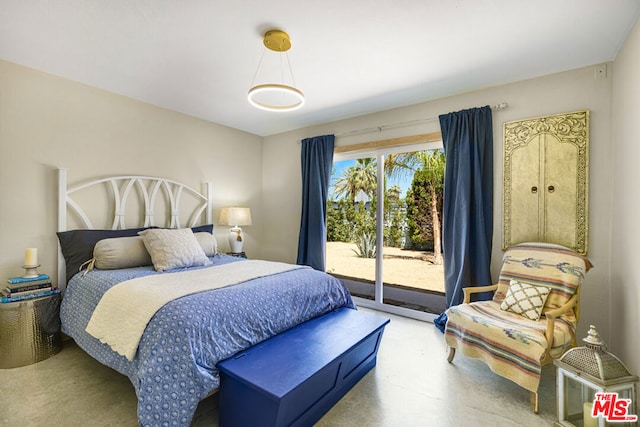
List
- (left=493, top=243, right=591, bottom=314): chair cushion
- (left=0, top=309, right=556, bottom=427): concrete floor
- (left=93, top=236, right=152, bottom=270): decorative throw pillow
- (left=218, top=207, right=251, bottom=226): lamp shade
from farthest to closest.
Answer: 1. (left=218, top=207, right=251, bottom=226): lamp shade
2. (left=93, top=236, right=152, bottom=270): decorative throw pillow
3. (left=493, top=243, right=591, bottom=314): chair cushion
4. (left=0, top=309, right=556, bottom=427): concrete floor

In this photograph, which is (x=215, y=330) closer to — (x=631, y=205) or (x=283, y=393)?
(x=283, y=393)

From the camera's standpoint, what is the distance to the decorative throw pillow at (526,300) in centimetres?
226

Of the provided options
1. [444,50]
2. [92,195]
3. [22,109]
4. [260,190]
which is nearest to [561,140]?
[444,50]

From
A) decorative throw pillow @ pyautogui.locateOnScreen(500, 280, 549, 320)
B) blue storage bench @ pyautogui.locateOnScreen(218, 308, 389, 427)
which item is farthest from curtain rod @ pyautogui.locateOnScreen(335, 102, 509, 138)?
blue storage bench @ pyautogui.locateOnScreen(218, 308, 389, 427)

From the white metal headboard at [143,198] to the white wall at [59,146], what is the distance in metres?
0.10

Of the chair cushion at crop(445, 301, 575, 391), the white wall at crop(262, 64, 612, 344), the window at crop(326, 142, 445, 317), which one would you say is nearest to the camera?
the chair cushion at crop(445, 301, 575, 391)

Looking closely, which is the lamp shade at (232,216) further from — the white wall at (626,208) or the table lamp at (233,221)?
the white wall at (626,208)

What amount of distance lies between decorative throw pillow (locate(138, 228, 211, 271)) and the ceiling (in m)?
1.56

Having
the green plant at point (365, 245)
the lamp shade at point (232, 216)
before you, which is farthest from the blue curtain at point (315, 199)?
the lamp shade at point (232, 216)

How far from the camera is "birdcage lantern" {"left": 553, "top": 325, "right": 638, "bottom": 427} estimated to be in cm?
137

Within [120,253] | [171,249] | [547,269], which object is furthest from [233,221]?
[547,269]

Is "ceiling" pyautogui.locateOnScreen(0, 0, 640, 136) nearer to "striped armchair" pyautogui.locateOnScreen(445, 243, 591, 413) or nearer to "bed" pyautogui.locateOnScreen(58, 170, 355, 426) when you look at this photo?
"bed" pyautogui.locateOnScreen(58, 170, 355, 426)

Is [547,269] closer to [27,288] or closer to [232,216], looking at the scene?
[232,216]

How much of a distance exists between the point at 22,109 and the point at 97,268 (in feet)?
5.31
